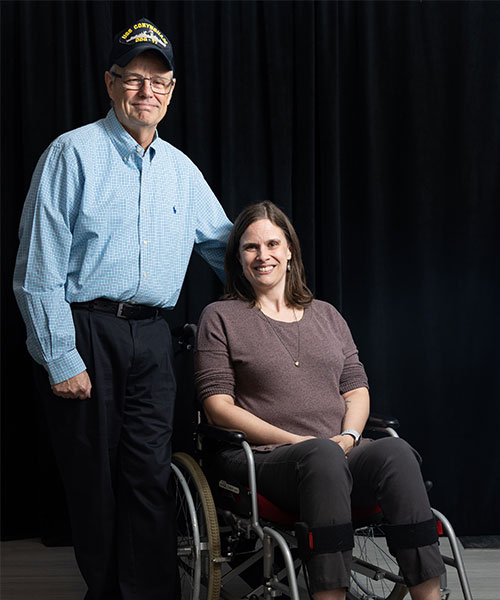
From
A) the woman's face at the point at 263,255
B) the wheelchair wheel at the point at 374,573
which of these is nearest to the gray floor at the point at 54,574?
the wheelchair wheel at the point at 374,573

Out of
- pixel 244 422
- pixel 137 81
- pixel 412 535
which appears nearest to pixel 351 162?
pixel 137 81

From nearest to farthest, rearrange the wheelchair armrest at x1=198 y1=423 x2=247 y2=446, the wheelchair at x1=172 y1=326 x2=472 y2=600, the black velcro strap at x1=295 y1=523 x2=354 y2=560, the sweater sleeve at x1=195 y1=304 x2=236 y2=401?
the black velcro strap at x1=295 y1=523 x2=354 y2=560, the wheelchair at x1=172 y1=326 x2=472 y2=600, the wheelchair armrest at x1=198 y1=423 x2=247 y2=446, the sweater sleeve at x1=195 y1=304 x2=236 y2=401

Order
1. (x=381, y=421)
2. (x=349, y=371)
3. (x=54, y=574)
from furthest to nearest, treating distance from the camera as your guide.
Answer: (x=54, y=574) → (x=349, y=371) → (x=381, y=421)

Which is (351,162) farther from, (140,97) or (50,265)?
(50,265)

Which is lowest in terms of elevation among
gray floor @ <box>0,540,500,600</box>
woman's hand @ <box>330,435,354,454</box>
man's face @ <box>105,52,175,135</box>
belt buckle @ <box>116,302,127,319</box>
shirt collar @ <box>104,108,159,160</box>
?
gray floor @ <box>0,540,500,600</box>

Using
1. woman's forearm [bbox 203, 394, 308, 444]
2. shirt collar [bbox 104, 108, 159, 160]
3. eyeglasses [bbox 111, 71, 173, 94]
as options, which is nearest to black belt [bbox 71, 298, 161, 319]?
woman's forearm [bbox 203, 394, 308, 444]

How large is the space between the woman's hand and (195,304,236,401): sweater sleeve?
1.15 ft

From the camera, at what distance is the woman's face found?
2361 mm

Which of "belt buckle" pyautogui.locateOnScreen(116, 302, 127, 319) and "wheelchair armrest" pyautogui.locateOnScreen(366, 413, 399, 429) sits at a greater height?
"belt buckle" pyautogui.locateOnScreen(116, 302, 127, 319)

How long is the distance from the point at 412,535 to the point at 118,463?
899 mm

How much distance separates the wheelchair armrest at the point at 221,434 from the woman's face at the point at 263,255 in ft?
1.60

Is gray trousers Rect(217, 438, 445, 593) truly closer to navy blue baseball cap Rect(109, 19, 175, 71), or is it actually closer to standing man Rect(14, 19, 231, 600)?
standing man Rect(14, 19, 231, 600)

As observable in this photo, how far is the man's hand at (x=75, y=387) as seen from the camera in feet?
6.82

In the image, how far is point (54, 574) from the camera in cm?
279
